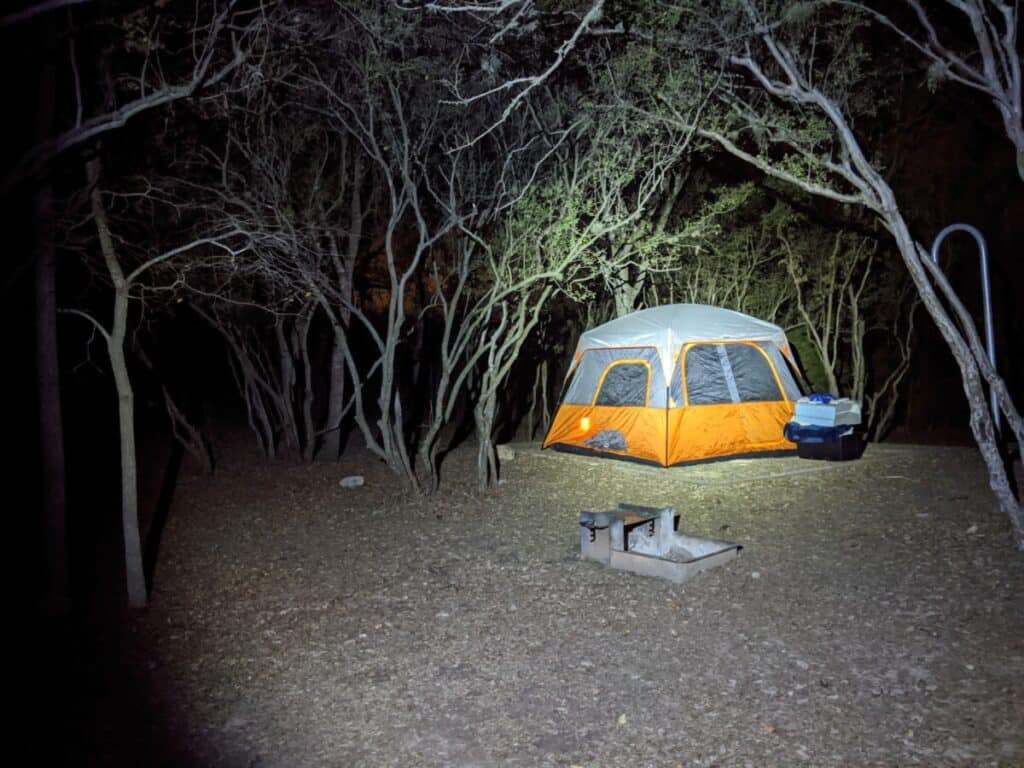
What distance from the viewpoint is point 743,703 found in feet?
13.6

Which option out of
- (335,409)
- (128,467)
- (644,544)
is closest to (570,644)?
(644,544)

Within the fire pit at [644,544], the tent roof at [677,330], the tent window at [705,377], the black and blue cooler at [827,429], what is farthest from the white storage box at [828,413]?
the fire pit at [644,544]

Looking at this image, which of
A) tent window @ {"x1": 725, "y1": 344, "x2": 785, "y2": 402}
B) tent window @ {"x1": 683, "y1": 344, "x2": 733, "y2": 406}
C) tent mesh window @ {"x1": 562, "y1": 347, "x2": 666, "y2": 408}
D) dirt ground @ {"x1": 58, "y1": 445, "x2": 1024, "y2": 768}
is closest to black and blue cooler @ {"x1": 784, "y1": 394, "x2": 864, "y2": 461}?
tent window @ {"x1": 725, "y1": 344, "x2": 785, "y2": 402}

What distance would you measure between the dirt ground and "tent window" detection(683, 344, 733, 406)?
2699 mm

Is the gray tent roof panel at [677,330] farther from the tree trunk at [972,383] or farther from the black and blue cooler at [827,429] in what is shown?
the tree trunk at [972,383]

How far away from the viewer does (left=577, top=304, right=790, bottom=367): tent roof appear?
11359mm

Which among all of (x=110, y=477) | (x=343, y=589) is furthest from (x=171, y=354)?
(x=343, y=589)

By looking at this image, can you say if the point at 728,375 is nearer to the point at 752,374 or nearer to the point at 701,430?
the point at 752,374

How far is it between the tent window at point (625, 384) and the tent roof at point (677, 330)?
12.9 inches

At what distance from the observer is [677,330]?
1142 cm

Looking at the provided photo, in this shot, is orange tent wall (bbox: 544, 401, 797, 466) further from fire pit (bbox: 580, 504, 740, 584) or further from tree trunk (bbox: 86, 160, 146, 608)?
tree trunk (bbox: 86, 160, 146, 608)

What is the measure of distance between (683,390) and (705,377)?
49 cm

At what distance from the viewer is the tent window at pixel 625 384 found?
453 inches

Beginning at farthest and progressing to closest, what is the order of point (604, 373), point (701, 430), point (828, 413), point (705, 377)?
point (604, 373), point (705, 377), point (701, 430), point (828, 413)
